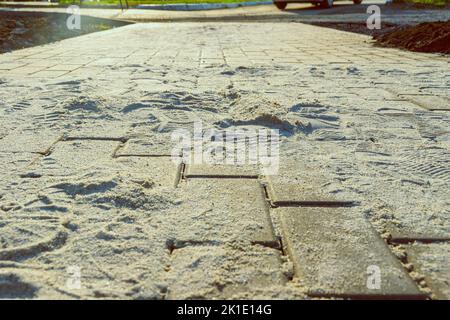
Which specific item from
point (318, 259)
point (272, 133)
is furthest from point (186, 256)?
point (272, 133)

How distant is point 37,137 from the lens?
2.23 m

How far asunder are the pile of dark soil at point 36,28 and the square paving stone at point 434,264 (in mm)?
6372

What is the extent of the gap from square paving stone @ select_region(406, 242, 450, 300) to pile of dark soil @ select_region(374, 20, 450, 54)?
16.1 ft

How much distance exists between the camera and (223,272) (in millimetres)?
1167

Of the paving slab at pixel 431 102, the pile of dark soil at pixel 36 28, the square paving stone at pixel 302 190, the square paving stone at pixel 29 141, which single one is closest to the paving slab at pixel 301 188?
the square paving stone at pixel 302 190

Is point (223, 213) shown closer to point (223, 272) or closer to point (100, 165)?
point (223, 272)

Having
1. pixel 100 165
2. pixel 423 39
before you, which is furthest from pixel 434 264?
pixel 423 39

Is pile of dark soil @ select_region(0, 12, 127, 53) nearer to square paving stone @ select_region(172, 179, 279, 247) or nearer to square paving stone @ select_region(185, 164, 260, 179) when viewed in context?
square paving stone @ select_region(185, 164, 260, 179)

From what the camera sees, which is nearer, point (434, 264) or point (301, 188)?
point (434, 264)

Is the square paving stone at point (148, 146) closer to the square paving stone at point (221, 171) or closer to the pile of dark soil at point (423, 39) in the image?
the square paving stone at point (221, 171)

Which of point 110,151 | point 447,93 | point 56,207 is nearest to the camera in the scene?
point 56,207

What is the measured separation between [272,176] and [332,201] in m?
0.32

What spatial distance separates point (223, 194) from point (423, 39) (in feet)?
17.8

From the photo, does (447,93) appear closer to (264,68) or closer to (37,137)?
(264,68)
